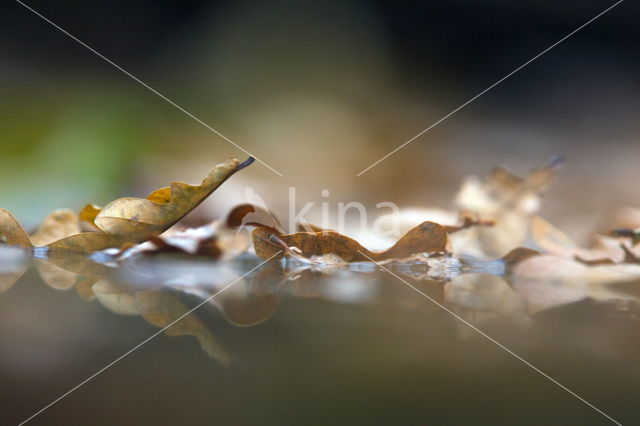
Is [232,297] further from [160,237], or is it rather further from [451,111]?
[451,111]

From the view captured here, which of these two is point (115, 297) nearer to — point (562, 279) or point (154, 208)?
point (154, 208)

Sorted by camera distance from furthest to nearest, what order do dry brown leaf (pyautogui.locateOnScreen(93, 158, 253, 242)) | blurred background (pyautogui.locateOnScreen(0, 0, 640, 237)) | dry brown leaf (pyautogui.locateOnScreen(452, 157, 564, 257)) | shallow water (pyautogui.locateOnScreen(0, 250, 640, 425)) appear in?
blurred background (pyautogui.locateOnScreen(0, 0, 640, 237)) < dry brown leaf (pyautogui.locateOnScreen(452, 157, 564, 257)) < dry brown leaf (pyautogui.locateOnScreen(93, 158, 253, 242)) < shallow water (pyautogui.locateOnScreen(0, 250, 640, 425))

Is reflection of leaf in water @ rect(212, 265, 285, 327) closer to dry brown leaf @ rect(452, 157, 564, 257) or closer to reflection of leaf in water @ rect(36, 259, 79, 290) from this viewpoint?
reflection of leaf in water @ rect(36, 259, 79, 290)

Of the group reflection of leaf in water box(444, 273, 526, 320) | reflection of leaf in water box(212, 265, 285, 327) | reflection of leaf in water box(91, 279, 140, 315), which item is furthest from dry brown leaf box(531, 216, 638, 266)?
reflection of leaf in water box(91, 279, 140, 315)

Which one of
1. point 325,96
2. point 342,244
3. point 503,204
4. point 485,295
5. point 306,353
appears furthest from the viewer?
point 325,96

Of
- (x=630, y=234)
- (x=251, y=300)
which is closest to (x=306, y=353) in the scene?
(x=251, y=300)
